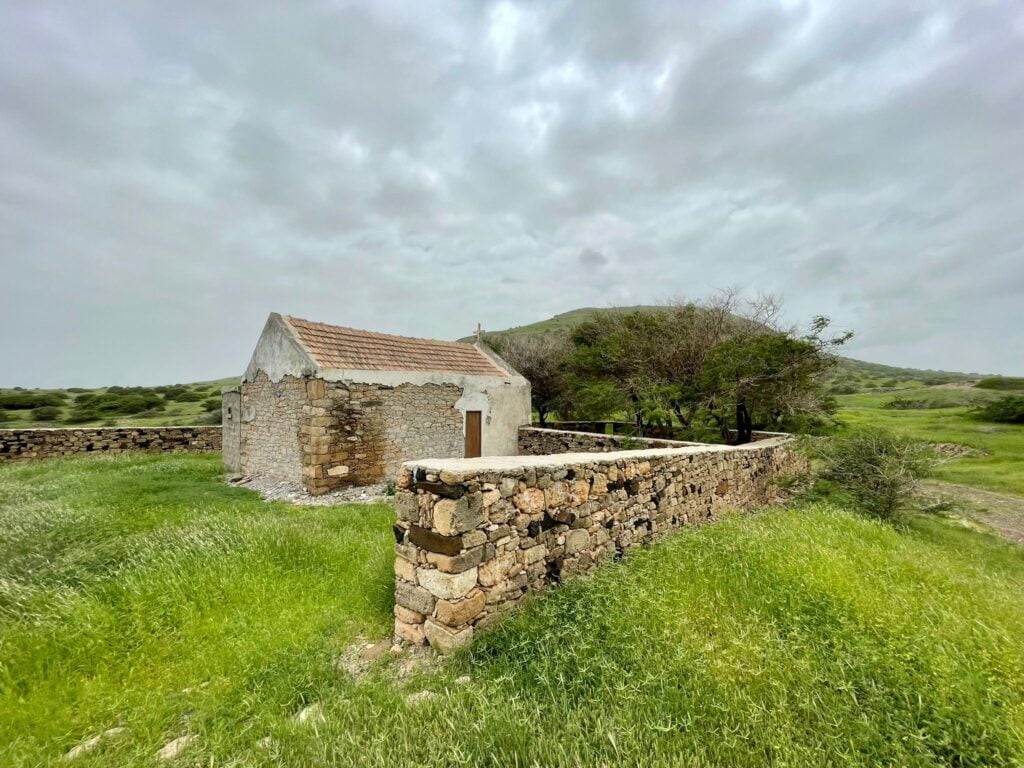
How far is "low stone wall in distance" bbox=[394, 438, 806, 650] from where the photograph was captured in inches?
127

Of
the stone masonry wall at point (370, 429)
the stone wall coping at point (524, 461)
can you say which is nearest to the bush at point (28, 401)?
the stone masonry wall at point (370, 429)

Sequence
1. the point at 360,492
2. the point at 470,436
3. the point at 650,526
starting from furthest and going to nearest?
the point at 470,436 → the point at 360,492 → the point at 650,526

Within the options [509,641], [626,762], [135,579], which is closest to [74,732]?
[135,579]

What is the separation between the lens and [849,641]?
2.83m

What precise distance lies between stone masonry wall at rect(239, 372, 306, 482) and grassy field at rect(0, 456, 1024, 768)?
18.3 feet

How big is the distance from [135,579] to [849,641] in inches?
244

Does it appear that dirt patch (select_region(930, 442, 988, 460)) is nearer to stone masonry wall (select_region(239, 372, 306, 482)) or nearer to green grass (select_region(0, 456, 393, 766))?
green grass (select_region(0, 456, 393, 766))

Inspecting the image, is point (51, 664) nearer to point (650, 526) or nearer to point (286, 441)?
point (650, 526)

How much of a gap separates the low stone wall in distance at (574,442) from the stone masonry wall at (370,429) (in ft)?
8.44

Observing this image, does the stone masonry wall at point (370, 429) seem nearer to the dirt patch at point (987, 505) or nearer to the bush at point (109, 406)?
the dirt patch at point (987, 505)

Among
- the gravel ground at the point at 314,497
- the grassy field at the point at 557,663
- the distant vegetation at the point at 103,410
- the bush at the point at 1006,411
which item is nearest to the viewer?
the grassy field at the point at 557,663

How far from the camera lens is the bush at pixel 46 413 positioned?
3086 cm

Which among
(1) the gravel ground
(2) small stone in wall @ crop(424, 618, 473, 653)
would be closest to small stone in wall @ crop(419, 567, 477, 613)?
(2) small stone in wall @ crop(424, 618, 473, 653)

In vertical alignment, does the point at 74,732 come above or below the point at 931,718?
below
